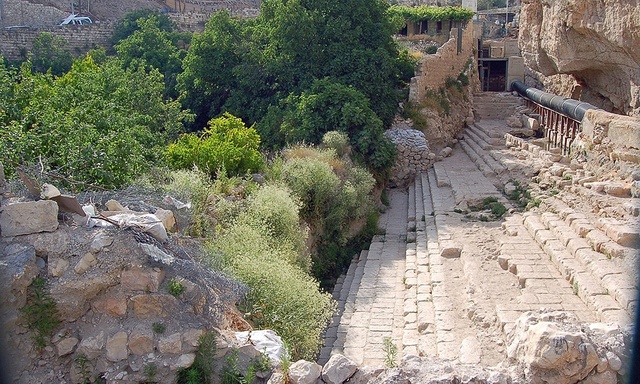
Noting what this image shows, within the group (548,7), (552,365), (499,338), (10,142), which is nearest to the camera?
(552,365)

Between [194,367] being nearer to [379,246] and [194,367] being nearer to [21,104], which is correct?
[379,246]

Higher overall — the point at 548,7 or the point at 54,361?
the point at 548,7

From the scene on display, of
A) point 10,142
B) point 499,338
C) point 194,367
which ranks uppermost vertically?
point 10,142

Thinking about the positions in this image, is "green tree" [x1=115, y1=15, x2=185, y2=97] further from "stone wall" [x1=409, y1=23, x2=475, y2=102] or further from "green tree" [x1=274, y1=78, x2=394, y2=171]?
"stone wall" [x1=409, y1=23, x2=475, y2=102]

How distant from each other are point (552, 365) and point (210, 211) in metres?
5.31

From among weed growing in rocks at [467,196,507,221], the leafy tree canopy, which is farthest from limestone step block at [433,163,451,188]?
weed growing in rocks at [467,196,507,221]

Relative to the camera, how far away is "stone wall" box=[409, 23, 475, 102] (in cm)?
1856

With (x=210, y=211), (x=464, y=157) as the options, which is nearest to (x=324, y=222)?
(x=210, y=211)

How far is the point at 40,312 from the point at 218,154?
5.87m

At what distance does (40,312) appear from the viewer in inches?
204

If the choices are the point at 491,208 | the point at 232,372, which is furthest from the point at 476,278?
the point at 232,372

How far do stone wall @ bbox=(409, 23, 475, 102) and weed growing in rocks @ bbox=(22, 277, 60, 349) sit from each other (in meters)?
14.8

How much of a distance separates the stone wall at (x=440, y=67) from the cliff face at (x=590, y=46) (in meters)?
2.77

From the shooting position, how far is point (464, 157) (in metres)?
17.5
